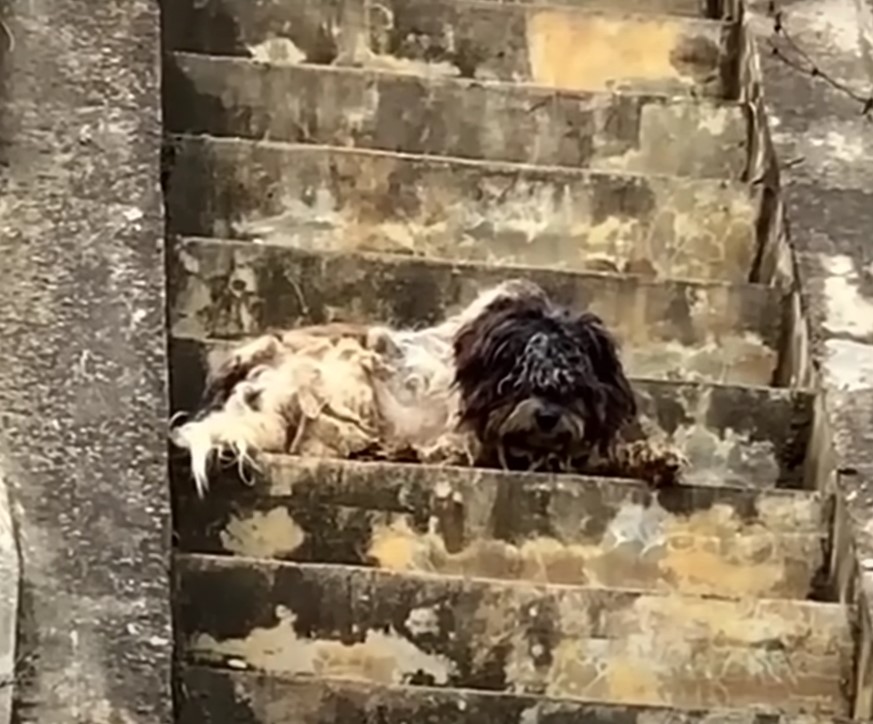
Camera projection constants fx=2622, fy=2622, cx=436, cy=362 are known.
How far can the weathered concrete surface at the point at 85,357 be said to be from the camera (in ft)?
12.9

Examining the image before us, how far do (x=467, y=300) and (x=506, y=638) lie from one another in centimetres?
106

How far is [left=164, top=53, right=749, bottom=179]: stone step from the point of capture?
18.8ft

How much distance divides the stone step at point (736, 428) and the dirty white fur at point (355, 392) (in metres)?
0.12

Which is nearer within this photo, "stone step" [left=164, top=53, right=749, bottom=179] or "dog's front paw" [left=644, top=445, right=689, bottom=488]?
"dog's front paw" [left=644, top=445, right=689, bottom=488]

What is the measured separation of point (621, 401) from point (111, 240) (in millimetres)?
1020

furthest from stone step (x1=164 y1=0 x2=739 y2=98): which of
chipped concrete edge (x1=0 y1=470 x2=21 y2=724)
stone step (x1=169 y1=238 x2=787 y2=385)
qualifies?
chipped concrete edge (x1=0 y1=470 x2=21 y2=724)

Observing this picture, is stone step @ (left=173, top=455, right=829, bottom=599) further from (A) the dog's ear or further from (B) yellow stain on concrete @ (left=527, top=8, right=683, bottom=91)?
(B) yellow stain on concrete @ (left=527, top=8, right=683, bottom=91)

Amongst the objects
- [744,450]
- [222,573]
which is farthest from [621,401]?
[222,573]

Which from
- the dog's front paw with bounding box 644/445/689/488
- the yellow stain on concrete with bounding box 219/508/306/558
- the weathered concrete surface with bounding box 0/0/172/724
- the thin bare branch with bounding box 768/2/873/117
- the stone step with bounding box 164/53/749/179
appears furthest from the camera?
the thin bare branch with bounding box 768/2/873/117

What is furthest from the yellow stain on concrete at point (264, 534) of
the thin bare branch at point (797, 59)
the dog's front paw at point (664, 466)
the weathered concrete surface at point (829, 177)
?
the thin bare branch at point (797, 59)

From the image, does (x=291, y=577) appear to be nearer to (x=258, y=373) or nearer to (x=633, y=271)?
(x=258, y=373)

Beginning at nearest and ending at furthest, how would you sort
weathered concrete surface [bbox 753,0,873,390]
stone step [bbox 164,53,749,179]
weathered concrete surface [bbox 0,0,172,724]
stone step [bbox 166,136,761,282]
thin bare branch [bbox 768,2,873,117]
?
weathered concrete surface [bbox 0,0,172,724] < weathered concrete surface [bbox 753,0,873,390] < stone step [bbox 166,136,761,282] < stone step [bbox 164,53,749,179] < thin bare branch [bbox 768,2,873,117]

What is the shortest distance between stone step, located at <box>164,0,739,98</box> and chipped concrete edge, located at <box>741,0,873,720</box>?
19cm

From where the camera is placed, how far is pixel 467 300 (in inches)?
209
